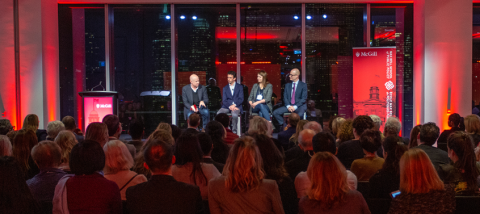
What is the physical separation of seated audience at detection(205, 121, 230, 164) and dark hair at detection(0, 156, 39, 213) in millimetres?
1867

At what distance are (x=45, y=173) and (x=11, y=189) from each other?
56 cm

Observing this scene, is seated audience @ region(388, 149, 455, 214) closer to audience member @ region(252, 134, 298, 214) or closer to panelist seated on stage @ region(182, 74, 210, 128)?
audience member @ region(252, 134, 298, 214)

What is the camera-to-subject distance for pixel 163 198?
6.52ft

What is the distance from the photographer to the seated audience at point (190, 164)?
8.21 feet

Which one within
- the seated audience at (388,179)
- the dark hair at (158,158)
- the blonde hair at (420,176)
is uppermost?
the dark hair at (158,158)

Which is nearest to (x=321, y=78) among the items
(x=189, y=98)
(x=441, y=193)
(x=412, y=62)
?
(x=412, y=62)

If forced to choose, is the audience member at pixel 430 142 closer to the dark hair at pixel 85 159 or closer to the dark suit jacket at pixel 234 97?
the dark hair at pixel 85 159

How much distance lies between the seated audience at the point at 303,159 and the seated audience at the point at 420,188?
1.06 metres

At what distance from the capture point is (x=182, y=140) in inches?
98.5

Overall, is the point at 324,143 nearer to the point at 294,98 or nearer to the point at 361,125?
the point at 361,125

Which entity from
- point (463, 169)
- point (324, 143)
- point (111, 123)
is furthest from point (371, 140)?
point (111, 123)

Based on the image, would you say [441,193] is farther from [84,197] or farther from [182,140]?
[84,197]

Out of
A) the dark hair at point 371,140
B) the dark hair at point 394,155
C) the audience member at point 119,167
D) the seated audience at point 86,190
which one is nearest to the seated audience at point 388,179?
the dark hair at point 394,155

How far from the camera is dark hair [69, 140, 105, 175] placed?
6.73 feet
